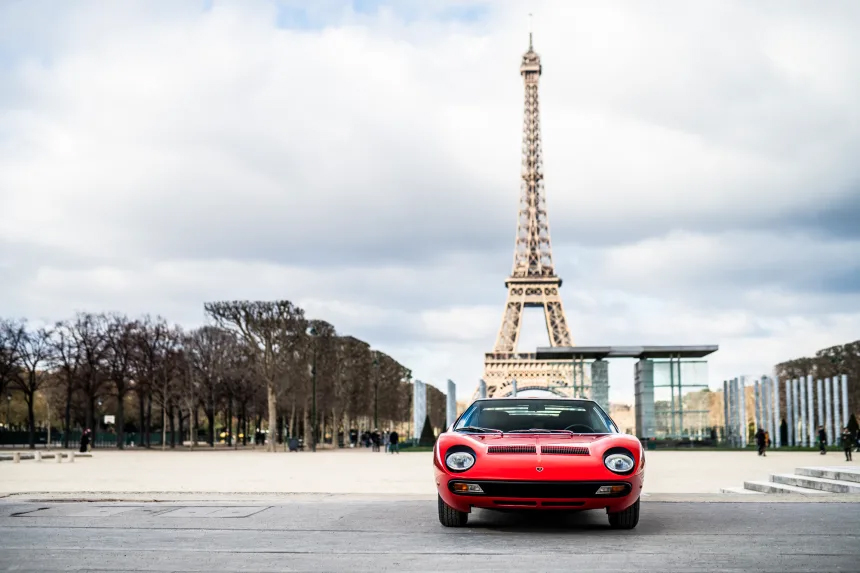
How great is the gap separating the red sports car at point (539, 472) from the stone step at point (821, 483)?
21.5ft

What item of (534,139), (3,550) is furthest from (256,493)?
(534,139)

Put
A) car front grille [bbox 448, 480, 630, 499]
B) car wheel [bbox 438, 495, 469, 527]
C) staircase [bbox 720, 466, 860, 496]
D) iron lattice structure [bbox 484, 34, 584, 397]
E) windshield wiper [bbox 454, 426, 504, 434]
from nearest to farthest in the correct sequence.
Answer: car front grille [bbox 448, 480, 630, 499]
car wheel [bbox 438, 495, 469, 527]
windshield wiper [bbox 454, 426, 504, 434]
staircase [bbox 720, 466, 860, 496]
iron lattice structure [bbox 484, 34, 584, 397]

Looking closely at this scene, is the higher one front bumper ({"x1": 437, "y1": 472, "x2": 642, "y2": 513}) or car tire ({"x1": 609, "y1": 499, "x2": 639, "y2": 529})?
front bumper ({"x1": 437, "y1": 472, "x2": 642, "y2": 513})

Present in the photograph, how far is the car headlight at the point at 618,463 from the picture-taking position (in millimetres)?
8328

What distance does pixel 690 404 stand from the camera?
1780 inches

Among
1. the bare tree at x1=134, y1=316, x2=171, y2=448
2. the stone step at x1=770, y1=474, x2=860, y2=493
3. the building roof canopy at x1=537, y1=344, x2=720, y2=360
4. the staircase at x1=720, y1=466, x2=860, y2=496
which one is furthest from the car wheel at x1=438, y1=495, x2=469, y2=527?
the bare tree at x1=134, y1=316, x2=171, y2=448

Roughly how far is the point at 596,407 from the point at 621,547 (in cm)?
245

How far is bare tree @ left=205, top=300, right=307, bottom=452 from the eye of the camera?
2031 inches

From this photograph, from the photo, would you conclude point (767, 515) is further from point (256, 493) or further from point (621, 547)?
point (256, 493)

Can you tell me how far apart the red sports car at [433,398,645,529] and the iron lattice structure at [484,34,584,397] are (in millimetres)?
64593

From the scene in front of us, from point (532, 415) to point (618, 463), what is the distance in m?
1.70

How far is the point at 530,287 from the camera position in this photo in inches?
3359

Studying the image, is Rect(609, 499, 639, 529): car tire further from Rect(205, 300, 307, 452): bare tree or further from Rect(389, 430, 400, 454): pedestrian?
Rect(205, 300, 307, 452): bare tree

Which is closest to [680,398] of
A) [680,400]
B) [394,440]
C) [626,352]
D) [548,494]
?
[680,400]
